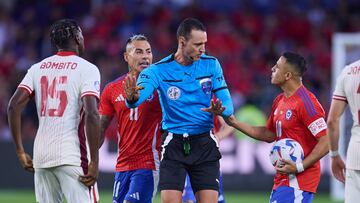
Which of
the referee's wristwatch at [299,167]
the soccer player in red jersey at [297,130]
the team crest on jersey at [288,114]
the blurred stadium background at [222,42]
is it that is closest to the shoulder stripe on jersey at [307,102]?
the soccer player in red jersey at [297,130]

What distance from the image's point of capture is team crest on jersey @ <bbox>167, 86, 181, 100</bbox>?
8.73 meters

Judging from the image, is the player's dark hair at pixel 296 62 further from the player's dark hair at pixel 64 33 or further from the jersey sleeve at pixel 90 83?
the player's dark hair at pixel 64 33

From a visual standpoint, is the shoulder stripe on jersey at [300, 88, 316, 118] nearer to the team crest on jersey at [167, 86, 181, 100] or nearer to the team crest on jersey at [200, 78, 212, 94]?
the team crest on jersey at [200, 78, 212, 94]

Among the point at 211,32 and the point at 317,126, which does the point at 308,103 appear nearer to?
the point at 317,126

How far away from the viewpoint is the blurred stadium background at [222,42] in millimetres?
17531

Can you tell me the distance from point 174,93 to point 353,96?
177cm

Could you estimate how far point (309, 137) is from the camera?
887 centimetres

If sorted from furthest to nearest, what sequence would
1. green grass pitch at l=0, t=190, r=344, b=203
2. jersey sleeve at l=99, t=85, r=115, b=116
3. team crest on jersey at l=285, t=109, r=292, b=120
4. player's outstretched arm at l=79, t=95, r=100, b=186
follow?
green grass pitch at l=0, t=190, r=344, b=203 → jersey sleeve at l=99, t=85, r=115, b=116 → team crest on jersey at l=285, t=109, r=292, b=120 → player's outstretched arm at l=79, t=95, r=100, b=186

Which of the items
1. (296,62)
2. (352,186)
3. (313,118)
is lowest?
(352,186)

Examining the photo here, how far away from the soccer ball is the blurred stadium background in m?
8.52

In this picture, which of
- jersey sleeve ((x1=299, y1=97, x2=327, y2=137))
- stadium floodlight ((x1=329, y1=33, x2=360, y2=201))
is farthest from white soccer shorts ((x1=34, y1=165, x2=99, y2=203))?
stadium floodlight ((x1=329, y1=33, x2=360, y2=201))

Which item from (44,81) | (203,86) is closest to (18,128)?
(44,81)

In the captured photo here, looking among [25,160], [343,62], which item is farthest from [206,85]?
[343,62]

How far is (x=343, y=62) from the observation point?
16.9m
